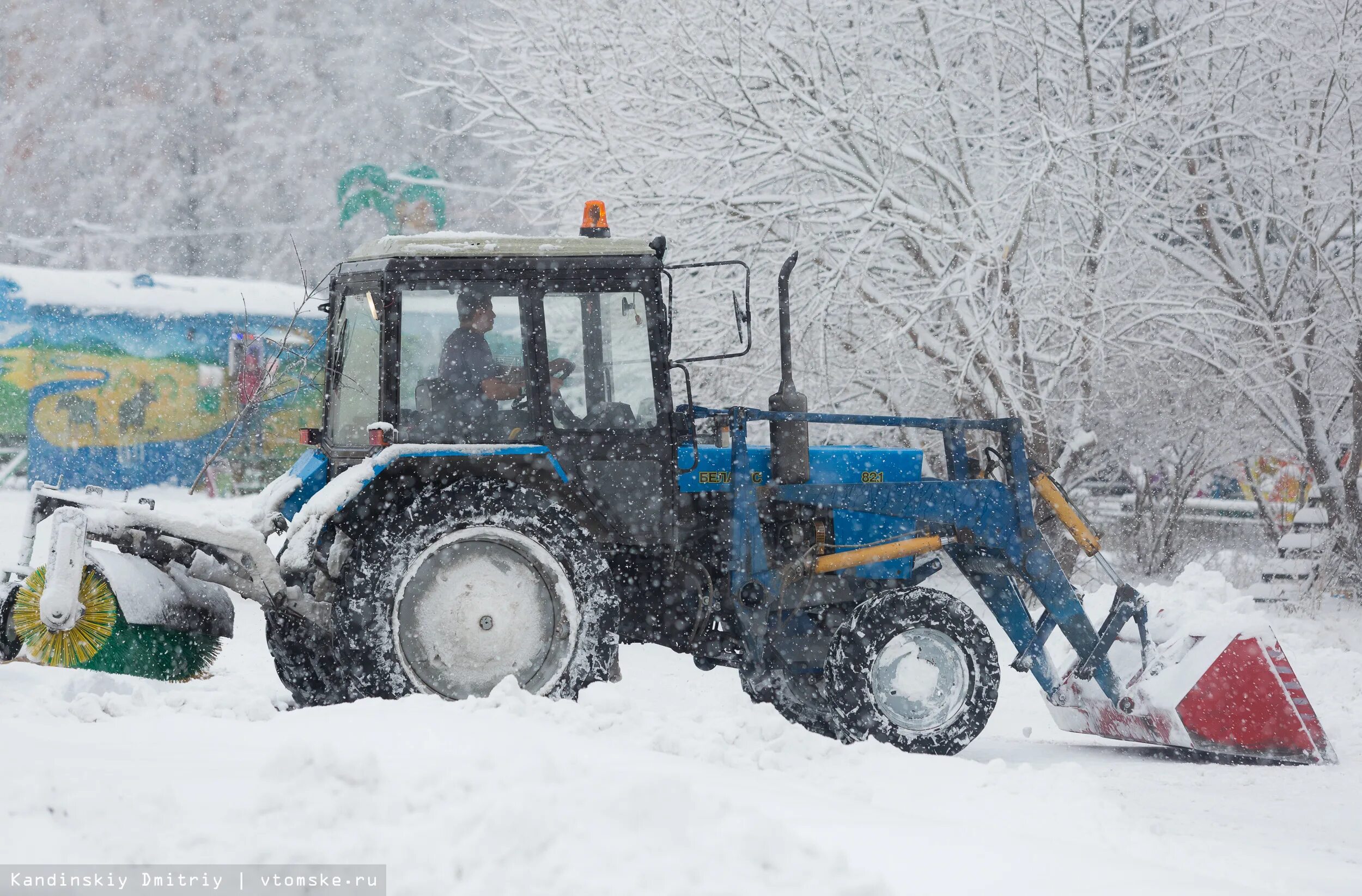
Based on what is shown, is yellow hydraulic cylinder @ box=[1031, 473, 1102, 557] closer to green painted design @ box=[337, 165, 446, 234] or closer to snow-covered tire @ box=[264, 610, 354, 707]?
snow-covered tire @ box=[264, 610, 354, 707]

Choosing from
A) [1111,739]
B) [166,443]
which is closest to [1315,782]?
[1111,739]

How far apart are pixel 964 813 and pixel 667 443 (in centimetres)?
208

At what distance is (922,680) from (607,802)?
2698mm

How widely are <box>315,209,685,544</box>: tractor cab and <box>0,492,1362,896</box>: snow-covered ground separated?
3.54 feet

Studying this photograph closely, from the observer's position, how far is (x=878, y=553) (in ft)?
19.8

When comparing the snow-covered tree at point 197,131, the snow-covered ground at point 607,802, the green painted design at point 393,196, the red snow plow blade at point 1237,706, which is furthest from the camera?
the snow-covered tree at point 197,131

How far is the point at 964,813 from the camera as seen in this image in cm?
433

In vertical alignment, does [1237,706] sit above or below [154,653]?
below

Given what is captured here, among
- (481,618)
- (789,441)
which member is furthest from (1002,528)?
(481,618)

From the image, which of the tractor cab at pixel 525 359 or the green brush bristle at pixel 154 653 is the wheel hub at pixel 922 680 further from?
the green brush bristle at pixel 154 653

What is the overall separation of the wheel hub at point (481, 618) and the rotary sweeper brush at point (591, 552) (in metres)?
0.01

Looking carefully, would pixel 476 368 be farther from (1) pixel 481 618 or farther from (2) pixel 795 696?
(2) pixel 795 696

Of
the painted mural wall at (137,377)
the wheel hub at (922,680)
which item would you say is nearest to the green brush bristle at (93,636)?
the wheel hub at (922,680)

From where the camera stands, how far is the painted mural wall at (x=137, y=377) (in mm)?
16141
